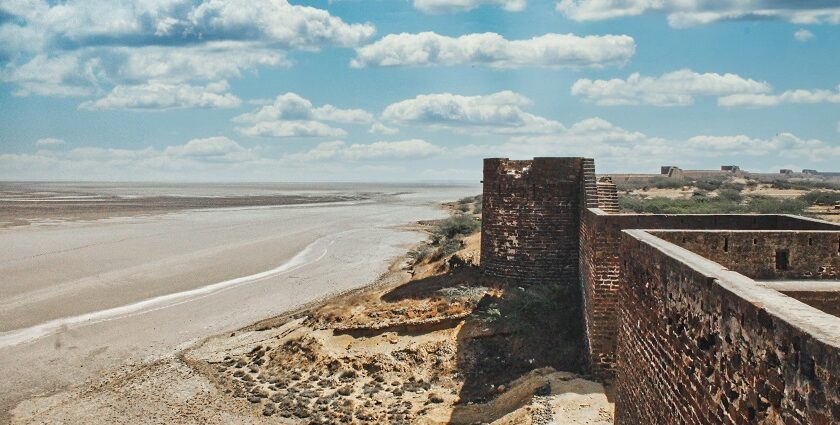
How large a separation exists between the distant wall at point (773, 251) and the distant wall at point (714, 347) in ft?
5.03

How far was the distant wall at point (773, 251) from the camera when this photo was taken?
8.65 meters

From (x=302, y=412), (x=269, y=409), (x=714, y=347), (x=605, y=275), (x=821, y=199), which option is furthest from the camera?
(x=821, y=199)

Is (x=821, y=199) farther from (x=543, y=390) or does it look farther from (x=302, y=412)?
(x=302, y=412)

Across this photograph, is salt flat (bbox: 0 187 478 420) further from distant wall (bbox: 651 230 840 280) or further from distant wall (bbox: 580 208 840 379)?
distant wall (bbox: 651 230 840 280)

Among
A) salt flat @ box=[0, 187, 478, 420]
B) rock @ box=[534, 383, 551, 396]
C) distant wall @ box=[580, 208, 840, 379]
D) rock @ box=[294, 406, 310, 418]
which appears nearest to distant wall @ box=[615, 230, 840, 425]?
rock @ box=[534, 383, 551, 396]

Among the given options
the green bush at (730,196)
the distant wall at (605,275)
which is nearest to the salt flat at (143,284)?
the distant wall at (605,275)

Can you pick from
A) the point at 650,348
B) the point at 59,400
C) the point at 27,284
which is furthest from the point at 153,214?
the point at 650,348

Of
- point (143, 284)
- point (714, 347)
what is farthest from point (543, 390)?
point (143, 284)

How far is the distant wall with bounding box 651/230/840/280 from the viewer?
8.65 m

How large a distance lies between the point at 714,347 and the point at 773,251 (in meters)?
4.93

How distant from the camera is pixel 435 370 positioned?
13547mm

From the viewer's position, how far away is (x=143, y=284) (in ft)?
86.9

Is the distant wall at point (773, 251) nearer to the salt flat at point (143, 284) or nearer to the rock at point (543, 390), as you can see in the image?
the rock at point (543, 390)

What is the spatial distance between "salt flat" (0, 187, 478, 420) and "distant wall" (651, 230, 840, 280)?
13275mm
